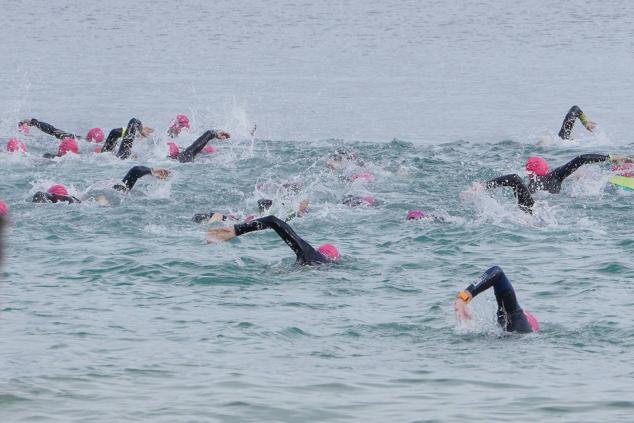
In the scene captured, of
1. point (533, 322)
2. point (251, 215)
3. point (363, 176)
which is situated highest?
point (363, 176)

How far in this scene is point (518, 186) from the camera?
19.3m

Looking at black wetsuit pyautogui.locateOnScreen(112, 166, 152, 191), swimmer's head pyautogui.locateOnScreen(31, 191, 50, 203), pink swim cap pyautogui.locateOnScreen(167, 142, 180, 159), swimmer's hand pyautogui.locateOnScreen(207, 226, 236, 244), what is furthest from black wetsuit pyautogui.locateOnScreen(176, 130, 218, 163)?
swimmer's hand pyautogui.locateOnScreen(207, 226, 236, 244)

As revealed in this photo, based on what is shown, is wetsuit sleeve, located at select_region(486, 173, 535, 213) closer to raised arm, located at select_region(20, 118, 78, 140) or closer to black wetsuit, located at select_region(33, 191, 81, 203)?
black wetsuit, located at select_region(33, 191, 81, 203)

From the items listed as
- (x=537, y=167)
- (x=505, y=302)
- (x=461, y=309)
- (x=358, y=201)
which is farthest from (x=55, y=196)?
(x=461, y=309)

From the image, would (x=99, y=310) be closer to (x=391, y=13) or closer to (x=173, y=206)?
(x=173, y=206)

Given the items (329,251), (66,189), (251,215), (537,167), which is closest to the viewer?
(329,251)

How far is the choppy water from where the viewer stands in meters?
12.2

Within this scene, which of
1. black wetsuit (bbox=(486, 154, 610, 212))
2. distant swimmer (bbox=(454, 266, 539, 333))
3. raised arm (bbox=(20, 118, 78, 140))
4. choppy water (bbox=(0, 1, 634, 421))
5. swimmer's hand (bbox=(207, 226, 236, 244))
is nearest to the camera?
choppy water (bbox=(0, 1, 634, 421))

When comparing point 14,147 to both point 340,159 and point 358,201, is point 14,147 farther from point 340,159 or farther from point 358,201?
point 358,201

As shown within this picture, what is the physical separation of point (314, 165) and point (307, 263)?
812 centimetres

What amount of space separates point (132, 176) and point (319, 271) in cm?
557

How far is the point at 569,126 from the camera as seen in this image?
27.5 m

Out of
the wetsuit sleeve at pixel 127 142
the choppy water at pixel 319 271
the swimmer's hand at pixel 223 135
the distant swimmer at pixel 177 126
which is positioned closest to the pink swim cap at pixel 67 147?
the choppy water at pixel 319 271

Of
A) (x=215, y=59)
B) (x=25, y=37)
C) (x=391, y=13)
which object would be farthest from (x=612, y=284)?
(x=391, y=13)
